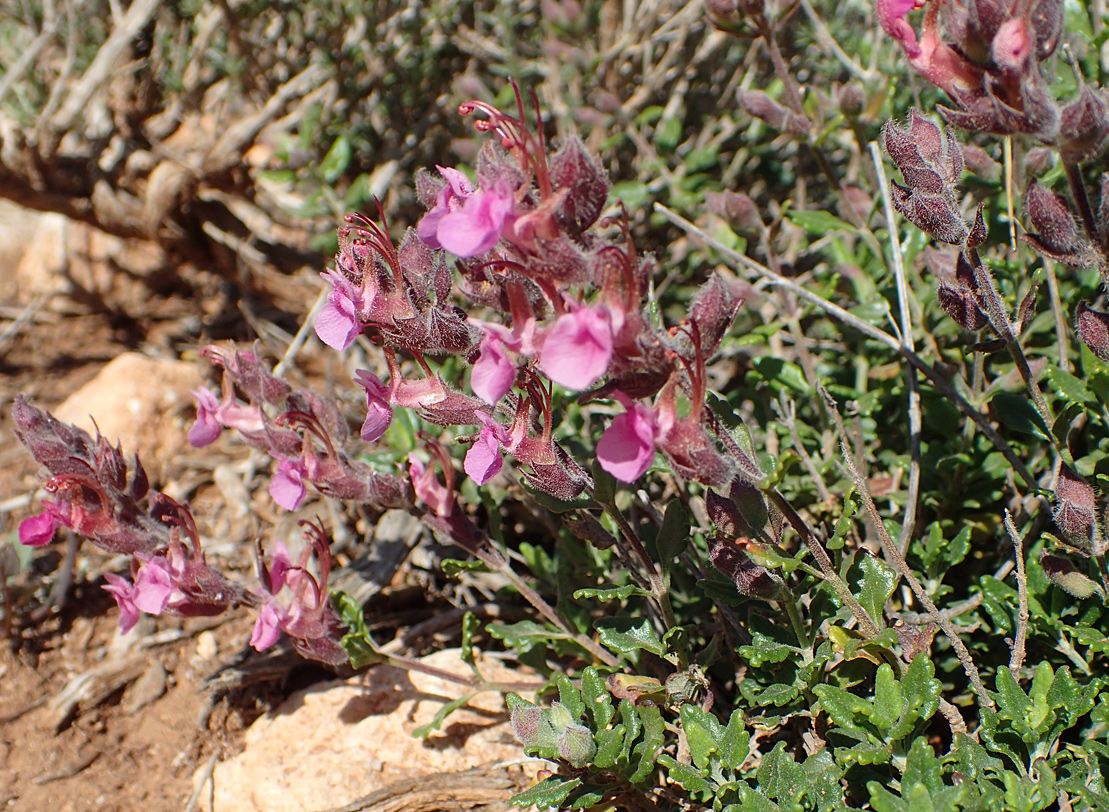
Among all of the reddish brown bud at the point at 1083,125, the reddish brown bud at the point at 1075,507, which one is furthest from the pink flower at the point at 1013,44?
the reddish brown bud at the point at 1075,507

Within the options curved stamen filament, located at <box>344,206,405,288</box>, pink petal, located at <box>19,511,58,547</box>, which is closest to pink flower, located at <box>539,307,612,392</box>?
curved stamen filament, located at <box>344,206,405,288</box>

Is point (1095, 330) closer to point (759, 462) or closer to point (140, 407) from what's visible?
point (759, 462)

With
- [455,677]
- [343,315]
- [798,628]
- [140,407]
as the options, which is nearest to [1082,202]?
[798,628]

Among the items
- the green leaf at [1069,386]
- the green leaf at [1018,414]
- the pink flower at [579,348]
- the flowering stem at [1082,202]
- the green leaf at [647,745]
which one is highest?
the flowering stem at [1082,202]

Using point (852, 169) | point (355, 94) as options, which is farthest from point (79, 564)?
point (852, 169)

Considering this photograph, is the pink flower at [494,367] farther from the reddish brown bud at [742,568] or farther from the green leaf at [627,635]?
the green leaf at [627,635]
